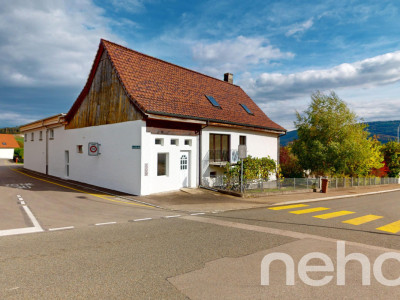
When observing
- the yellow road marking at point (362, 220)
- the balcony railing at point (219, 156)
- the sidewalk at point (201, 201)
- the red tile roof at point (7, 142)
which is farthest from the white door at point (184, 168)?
the red tile roof at point (7, 142)

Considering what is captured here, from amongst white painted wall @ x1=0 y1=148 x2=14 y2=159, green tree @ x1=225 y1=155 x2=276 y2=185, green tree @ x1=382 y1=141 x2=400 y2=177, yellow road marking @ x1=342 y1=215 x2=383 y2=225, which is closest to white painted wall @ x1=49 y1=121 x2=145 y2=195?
green tree @ x1=225 y1=155 x2=276 y2=185

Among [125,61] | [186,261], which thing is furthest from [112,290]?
[125,61]

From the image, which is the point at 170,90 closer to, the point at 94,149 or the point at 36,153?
the point at 94,149

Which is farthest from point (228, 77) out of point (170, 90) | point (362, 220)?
point (362, 220)

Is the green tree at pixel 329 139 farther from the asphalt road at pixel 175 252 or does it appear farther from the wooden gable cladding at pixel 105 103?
the wooden gable cladding at pixel 105 103

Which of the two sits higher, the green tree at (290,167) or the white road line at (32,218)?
the green tree at (290,167)

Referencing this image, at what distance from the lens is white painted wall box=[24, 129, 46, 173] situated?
2565cm

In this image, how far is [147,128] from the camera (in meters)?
14.3

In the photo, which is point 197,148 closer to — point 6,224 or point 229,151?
point 229,151

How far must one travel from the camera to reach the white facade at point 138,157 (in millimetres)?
14414

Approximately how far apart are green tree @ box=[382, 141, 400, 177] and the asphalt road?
34.0m

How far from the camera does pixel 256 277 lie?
4676 mm

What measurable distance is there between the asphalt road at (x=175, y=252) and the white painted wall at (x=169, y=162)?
153 inches

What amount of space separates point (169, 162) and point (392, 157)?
37.7m
